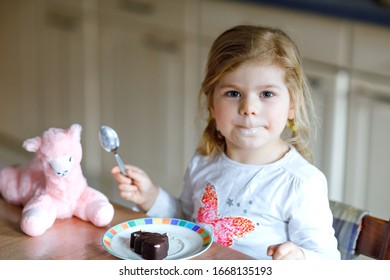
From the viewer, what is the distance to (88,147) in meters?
2.89

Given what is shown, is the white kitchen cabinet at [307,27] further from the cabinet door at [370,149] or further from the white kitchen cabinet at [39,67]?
the white kitchen cabinet at [39,67]

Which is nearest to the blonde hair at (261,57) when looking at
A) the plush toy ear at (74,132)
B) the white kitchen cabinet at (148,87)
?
the plush toy ear at (74,132)

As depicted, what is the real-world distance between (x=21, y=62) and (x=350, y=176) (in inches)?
63.3

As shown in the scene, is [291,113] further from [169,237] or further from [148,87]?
[148,87]

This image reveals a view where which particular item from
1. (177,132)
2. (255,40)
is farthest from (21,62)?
(255,40)

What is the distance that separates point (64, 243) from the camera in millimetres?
1010

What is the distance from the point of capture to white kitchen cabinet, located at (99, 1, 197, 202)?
2.43 meters

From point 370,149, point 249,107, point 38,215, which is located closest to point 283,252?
point 249,107

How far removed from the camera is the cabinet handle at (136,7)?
244 cm

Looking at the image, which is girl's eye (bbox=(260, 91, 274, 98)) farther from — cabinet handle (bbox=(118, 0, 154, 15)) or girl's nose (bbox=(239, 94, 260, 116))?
cabinet handle (bbox=(118, 0, 154, 15))

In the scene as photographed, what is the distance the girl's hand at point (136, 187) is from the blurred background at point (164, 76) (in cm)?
24

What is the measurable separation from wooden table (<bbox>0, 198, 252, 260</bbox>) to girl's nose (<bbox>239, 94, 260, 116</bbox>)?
0.21 metres

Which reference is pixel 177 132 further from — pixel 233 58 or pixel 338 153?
pixel 233 58

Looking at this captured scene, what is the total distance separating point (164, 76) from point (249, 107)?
1400mm
